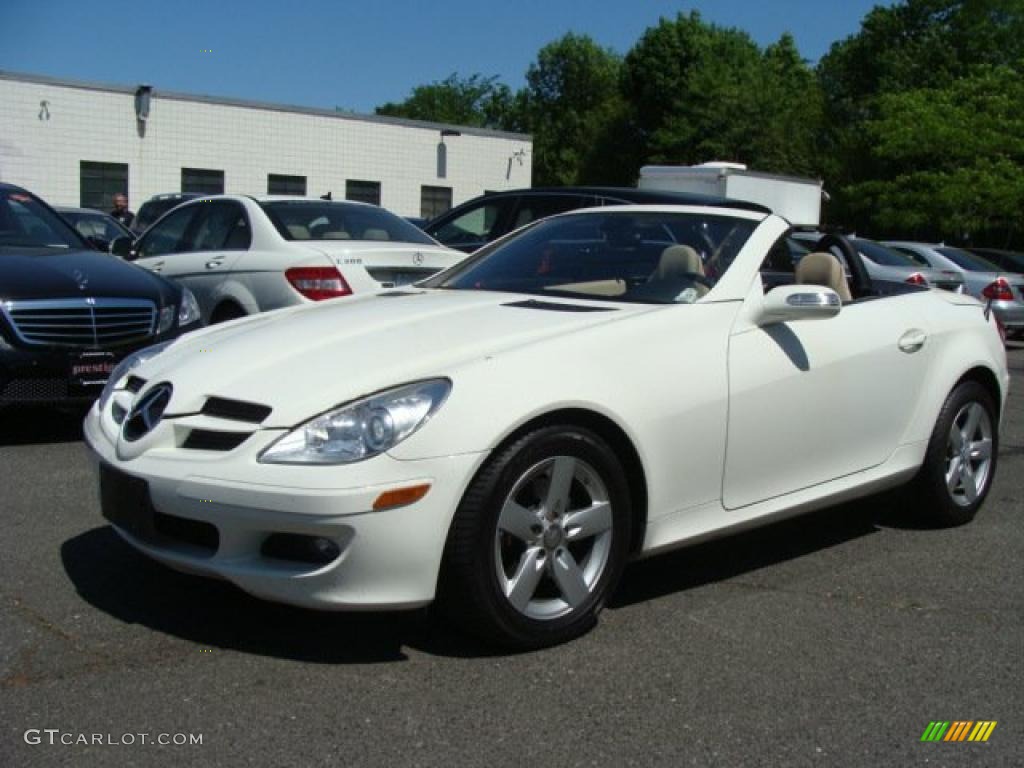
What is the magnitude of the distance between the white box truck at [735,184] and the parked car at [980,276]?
1.78 metres

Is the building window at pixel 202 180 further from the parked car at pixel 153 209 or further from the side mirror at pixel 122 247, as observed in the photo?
the side mirror at pixel 122 247

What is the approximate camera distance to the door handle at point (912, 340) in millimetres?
4930

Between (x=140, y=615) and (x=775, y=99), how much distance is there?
5131cm

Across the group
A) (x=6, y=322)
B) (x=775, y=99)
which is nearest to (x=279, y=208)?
(x=6, y=322)

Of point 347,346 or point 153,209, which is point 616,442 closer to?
point 347,346

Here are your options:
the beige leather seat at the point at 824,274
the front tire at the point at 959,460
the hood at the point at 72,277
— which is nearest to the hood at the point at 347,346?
the beige leather seat at the point at 824,274

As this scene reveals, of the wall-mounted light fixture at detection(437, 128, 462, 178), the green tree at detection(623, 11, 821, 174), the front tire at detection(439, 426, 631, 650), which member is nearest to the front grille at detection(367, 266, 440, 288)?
the front tire at detection(439, 426, 631, 650)

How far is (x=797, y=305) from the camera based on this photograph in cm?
427

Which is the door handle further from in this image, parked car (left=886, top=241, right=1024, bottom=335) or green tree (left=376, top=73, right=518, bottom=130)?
green tree (left=376, top=73, right=518, bottom=130)

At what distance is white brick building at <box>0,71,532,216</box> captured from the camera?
91.7 feet

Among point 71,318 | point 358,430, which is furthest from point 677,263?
point 71,318

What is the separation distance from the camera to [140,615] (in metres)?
3.87

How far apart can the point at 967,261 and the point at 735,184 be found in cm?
398

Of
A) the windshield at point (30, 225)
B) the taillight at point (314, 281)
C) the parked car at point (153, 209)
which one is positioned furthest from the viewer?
the parked car at point (153, 209)
